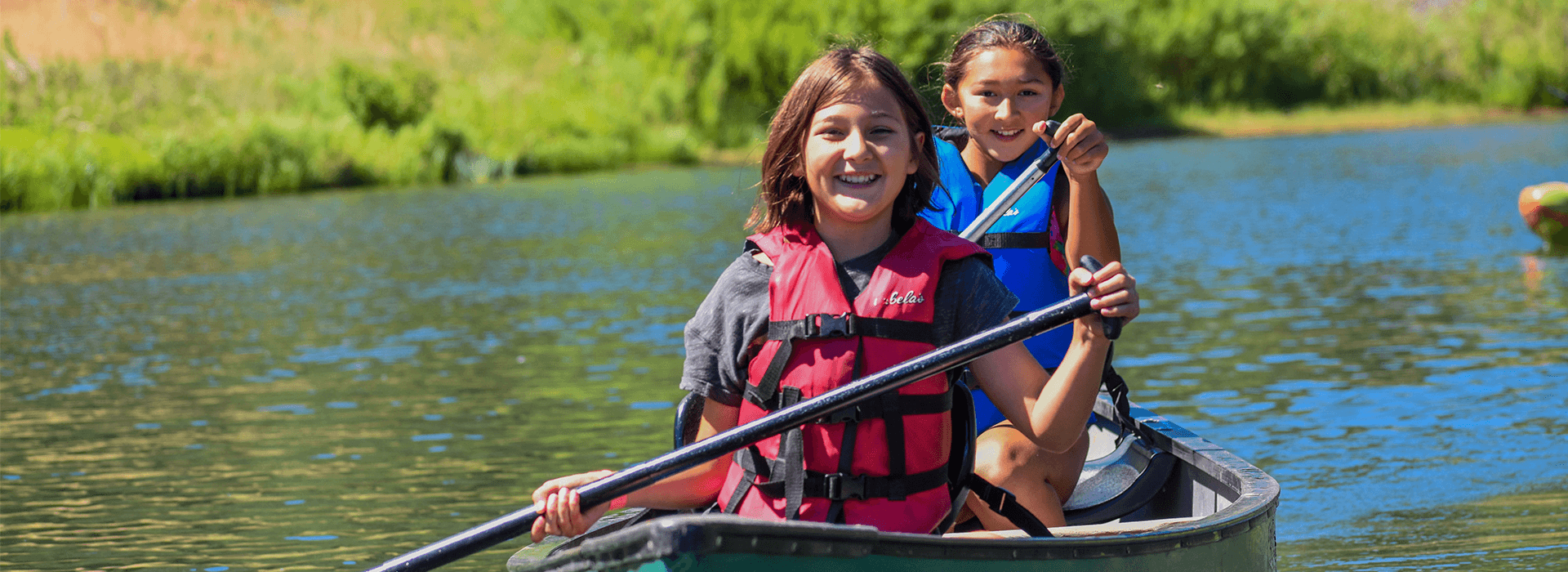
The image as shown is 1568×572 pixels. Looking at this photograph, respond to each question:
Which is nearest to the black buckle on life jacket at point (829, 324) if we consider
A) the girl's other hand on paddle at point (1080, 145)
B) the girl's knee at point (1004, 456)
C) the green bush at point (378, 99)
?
the girl's other hand on paddle at point (1080, 145)

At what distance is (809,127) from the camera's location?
10.0 ft

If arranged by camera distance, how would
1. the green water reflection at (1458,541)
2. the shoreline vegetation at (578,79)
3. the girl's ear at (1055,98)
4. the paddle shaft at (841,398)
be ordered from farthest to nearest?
1. the shoreline vegetation at (578,79)
2. the green water reflection at (1458,541)
3. the girl's ear at (1055,98)
4. the paddle shaft at (841,398)

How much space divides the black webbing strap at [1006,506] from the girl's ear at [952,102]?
42.3 inches

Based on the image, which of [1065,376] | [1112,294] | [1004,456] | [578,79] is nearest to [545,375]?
[1004,456]

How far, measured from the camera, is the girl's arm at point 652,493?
3010mm

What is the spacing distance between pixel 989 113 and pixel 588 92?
38.8 metres

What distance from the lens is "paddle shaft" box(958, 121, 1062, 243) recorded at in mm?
3992

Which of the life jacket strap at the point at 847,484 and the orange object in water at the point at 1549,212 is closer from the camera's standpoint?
the life jacket strap at the point at 847,484

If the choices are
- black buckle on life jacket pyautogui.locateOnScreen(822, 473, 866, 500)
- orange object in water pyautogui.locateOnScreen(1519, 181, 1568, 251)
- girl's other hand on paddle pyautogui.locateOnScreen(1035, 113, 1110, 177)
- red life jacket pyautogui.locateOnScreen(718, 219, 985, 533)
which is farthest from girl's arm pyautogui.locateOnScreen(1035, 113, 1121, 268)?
orange object in water pyautogui.locateOnScreen(1519, 181, 1568, 251)

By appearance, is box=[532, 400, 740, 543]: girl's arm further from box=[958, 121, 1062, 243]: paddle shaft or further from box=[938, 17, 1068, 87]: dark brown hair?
box=[938, 17, 1068, 87]: dark brown hair

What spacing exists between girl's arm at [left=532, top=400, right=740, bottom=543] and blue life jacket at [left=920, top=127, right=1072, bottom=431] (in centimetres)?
95

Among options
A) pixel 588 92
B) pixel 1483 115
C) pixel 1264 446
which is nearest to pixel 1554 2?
pixel 1483 115

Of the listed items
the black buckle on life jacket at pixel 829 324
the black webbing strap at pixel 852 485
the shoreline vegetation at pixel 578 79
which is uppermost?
the black buckle on life jacket at pixel 829 324

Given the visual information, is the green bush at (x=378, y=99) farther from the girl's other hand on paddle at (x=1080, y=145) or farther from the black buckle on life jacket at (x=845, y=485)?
the black buckle on life jacket at (x=845, y=485)
